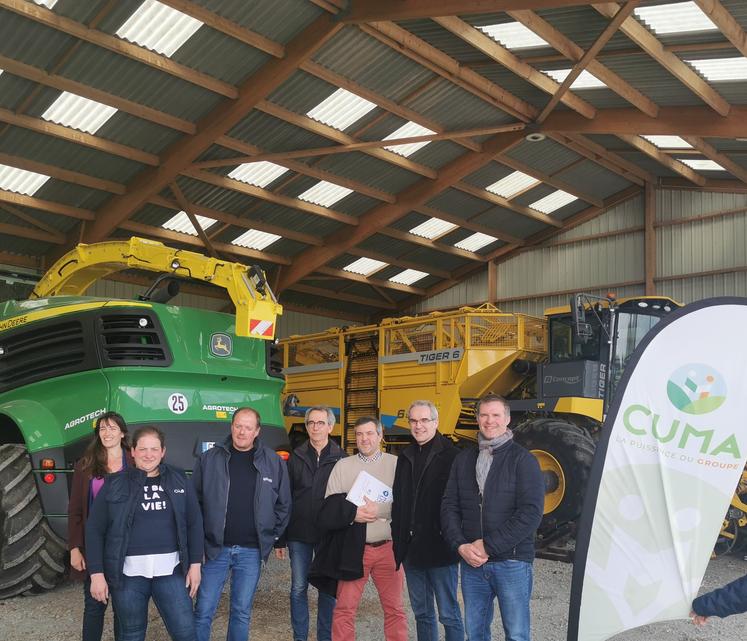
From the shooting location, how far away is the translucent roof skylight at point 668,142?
60.6 feet

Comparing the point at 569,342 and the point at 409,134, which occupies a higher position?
the point at 409,134

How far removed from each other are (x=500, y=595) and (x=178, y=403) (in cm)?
371

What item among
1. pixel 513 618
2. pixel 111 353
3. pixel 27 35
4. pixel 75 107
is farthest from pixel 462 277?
pixel 513 618

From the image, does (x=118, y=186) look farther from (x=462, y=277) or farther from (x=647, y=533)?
(x=647, y=533)

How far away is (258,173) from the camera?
58.1 ft

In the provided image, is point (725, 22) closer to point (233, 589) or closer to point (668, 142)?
point (668, 142)

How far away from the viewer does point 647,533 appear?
4059 mm

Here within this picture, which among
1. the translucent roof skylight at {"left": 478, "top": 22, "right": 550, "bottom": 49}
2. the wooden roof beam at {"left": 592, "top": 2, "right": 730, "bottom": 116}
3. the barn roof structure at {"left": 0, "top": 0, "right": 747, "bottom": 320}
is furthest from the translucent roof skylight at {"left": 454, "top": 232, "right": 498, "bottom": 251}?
the translucent roof skylight at {"left": 478, "top": 22, "right": 550, "bottom": 49}

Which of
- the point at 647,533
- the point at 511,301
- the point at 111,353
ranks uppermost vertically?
the point at 511,301

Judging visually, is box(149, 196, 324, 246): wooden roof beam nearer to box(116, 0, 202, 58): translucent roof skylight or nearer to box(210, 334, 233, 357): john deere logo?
box(116, 0, 202, 58): translucent roof skylight

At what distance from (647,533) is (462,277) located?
21764 mm

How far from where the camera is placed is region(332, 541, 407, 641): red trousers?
16.1 feet

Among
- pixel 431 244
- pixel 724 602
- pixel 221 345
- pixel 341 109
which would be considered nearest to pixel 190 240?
pixel 341 109

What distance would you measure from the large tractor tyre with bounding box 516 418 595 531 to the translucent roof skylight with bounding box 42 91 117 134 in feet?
30.0
